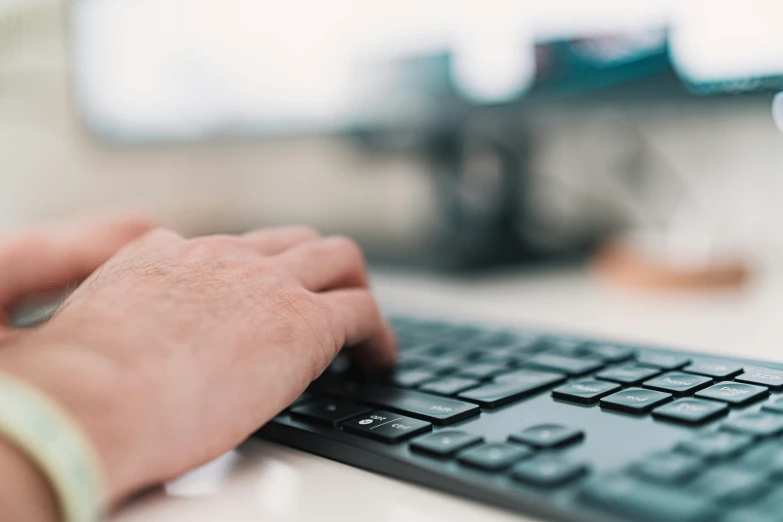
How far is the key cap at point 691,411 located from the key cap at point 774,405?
0.01m

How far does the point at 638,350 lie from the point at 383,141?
1.83 ft

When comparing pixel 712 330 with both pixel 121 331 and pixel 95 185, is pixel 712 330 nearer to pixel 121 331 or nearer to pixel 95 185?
pixel 121 331

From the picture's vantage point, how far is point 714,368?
328mm

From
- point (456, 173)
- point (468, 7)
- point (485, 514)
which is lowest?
point (485, 514)

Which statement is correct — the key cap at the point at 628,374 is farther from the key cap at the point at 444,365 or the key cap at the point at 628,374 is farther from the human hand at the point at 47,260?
the human hand at the point at 47,260

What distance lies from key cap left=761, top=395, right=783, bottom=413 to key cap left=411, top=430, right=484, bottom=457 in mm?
108

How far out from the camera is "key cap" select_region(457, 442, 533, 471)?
241 mm

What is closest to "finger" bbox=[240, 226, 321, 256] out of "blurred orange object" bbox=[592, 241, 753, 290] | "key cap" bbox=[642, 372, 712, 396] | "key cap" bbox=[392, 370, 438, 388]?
"key cap" bbox=[392, 370, 438, 388]

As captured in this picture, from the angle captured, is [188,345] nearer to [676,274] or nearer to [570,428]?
[570,428]

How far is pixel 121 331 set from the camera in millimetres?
A: 281

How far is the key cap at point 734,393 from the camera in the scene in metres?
0.28

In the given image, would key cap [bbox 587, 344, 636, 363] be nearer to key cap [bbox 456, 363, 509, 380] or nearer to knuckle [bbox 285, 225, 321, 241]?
key cap [bbox 456, 363, 509, 380]

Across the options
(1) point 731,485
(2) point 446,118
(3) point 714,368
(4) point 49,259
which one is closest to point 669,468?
(1) point 731,485

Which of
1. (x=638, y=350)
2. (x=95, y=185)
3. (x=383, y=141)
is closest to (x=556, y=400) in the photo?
(x=638, y=350)
